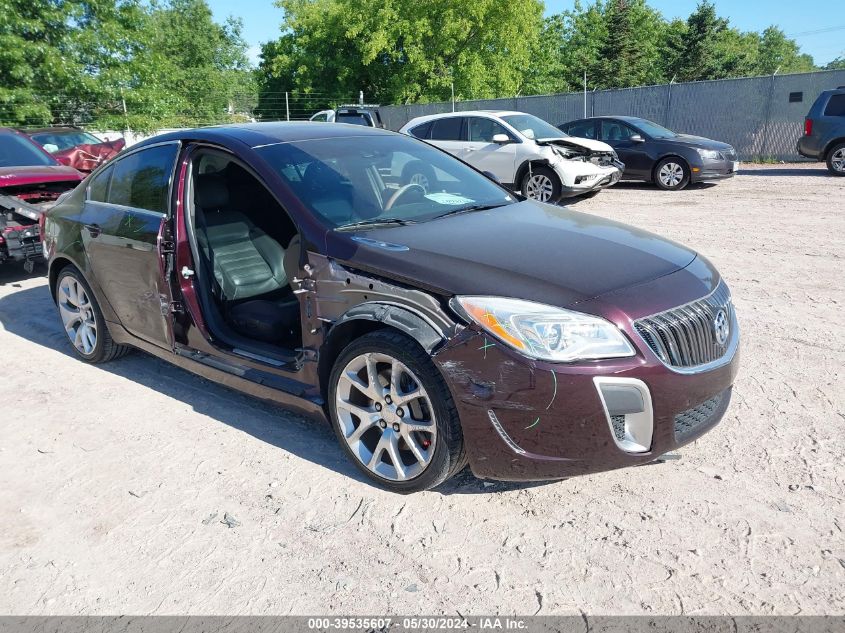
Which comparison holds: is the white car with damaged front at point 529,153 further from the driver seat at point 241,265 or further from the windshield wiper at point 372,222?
the windshield wiper at point 372,222

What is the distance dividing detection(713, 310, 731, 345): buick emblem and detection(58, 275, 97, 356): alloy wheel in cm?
405

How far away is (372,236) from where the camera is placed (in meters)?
3.38

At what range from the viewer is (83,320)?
516 cm

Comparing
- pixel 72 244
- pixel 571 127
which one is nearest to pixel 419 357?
pixel 72 244

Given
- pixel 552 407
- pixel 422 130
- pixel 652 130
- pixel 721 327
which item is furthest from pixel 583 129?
pixel 552 407

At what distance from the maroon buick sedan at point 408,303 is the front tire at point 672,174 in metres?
10.3

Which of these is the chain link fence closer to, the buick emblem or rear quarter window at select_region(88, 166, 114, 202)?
the buick emblem

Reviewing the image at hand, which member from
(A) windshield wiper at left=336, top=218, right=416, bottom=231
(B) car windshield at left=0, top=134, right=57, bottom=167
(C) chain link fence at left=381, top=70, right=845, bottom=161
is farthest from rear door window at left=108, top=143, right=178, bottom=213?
(C) chain link fence at left=381, top=70, right=845, bottom=161

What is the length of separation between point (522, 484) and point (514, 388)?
2.60 feet

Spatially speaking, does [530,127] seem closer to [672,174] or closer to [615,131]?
[615,131]

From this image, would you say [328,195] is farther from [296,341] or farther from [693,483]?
[693,483]

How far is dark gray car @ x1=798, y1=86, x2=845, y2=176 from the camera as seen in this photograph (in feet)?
46.5

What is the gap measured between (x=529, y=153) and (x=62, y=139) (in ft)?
28.9

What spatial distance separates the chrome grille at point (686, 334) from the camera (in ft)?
9.32
